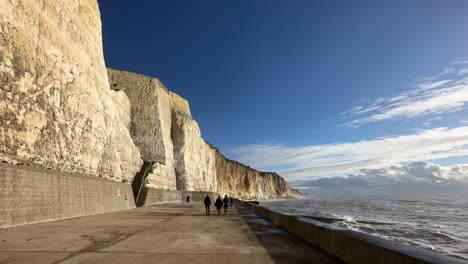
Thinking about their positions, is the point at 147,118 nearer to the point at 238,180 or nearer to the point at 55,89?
the point at 55,89

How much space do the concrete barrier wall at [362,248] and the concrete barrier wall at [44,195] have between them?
10392mm

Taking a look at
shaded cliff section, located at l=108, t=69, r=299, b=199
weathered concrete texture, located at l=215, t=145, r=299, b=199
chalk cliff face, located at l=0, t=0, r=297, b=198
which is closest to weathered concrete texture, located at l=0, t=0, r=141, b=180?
chalk cliff face, located at l=0, t=0, r=297, b=198

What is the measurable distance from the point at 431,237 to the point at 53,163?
21033mm

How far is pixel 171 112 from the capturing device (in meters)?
61.5

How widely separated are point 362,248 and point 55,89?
18.7m

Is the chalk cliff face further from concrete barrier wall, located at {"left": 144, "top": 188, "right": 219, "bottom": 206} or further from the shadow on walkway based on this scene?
the shadow on walkway

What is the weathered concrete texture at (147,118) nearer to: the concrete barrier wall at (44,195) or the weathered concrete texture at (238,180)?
the concrete barrier wall at (44,195)

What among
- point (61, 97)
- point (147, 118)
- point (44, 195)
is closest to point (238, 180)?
point (147, 118)

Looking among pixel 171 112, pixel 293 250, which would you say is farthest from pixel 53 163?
pixel 171 112

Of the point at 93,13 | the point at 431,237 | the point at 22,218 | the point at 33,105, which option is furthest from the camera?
the point at 93,13

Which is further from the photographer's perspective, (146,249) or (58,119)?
(58,119)

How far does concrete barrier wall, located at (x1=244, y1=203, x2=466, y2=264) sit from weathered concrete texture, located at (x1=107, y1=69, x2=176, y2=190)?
36.8 m

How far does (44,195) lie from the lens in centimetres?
1566

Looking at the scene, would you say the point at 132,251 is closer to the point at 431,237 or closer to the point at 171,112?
the point at 431,237
